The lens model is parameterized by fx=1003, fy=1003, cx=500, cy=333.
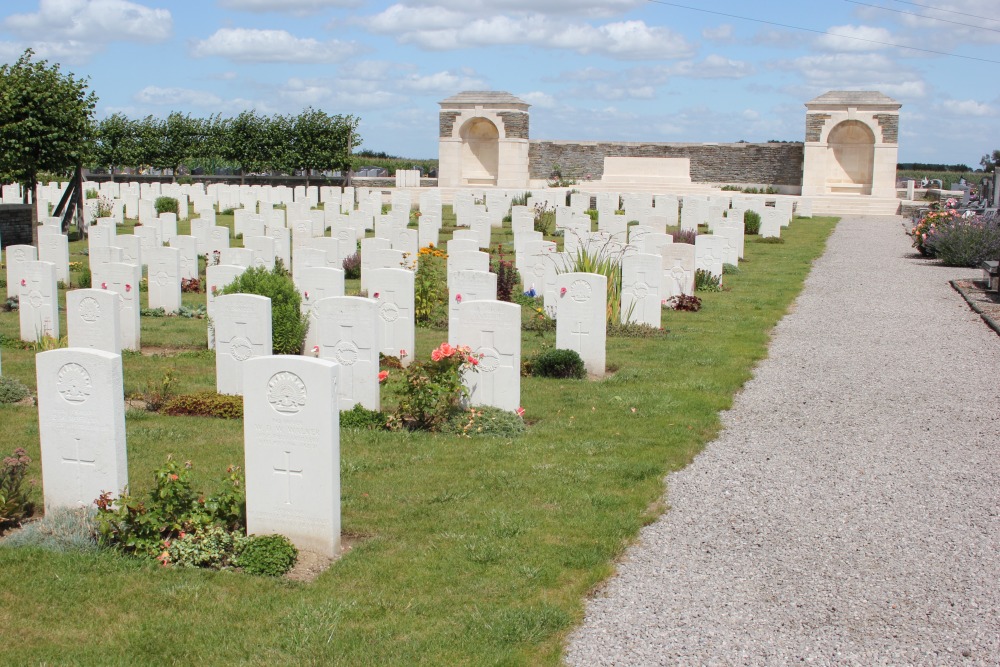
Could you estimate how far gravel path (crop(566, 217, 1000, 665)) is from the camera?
421 cm

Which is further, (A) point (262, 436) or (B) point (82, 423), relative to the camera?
(B) point (82, 423)

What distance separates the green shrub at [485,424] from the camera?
7.38 metres

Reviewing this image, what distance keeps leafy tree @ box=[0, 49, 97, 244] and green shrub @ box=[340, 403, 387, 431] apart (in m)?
12.9

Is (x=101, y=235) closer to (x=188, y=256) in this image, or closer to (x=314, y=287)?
(x=188, y=256)

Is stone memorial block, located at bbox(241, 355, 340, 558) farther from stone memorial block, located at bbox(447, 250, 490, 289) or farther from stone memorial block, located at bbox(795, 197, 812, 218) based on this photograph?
stone memorial block, located at bbox(795, 197, 812, 218)

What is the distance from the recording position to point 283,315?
991cm

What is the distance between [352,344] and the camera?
25.5 feet

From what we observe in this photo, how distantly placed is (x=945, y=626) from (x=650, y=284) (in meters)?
7.61

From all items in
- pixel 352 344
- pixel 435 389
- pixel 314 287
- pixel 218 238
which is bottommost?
pixel 435 389

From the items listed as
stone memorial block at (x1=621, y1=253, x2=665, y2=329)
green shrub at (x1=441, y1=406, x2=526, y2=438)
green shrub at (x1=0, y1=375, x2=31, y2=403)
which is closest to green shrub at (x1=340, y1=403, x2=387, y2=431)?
green shrub at (x1=441, y1=406, x2=526, y2=438)

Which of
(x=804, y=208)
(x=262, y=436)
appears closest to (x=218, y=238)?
(x=262, y=436)

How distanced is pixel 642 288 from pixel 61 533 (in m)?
7.84

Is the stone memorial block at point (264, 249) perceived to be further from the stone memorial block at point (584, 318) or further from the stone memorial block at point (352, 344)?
the stone memorial block at point (352, 344)

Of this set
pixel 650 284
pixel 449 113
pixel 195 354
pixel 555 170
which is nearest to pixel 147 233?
pixel 195 354
